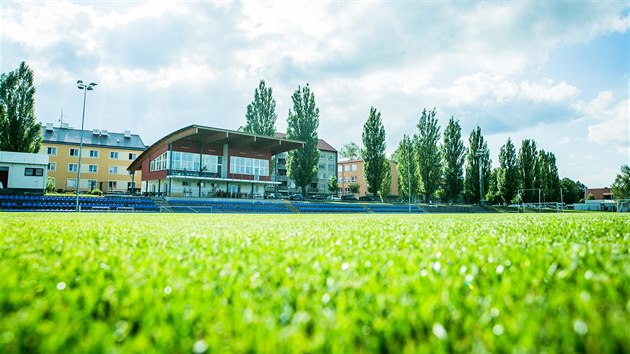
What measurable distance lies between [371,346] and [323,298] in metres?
0.52

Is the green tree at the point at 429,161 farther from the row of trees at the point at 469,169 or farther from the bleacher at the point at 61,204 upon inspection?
the bleacher at the point at 61,204

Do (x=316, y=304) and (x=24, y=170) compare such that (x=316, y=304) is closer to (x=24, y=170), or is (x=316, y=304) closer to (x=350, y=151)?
(x=24, y=170)

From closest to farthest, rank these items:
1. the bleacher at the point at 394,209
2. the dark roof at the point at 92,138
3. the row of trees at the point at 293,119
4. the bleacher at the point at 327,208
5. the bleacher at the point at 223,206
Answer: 1. the bleacher at the point at 223,206
2. the bleacher at the point at 327,208
3. the bleacher at the point at 394,209
4. the row of trees at the point at 293,119
5. the dark roof at the point at 92,138

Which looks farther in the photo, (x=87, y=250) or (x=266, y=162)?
(x=266, y=162)

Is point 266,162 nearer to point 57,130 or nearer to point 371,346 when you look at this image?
point 57,130

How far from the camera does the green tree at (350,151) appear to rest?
99375mm

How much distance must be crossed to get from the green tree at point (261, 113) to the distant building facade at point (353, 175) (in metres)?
34.8

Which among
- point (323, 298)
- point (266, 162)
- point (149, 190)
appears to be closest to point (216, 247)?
point (323, 298)

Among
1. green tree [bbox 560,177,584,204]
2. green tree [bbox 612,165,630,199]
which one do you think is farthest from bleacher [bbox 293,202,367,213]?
green tree [bbox 560,177,584,204]

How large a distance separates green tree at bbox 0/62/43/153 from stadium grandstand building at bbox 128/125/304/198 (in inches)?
484

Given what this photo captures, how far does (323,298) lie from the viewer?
175 centimetres

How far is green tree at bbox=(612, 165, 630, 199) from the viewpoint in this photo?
57.7m

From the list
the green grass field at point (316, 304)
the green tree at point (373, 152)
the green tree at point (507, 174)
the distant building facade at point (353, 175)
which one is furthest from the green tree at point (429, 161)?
the green grass field at point (316, 304)

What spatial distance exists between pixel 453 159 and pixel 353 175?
32.5 metres
